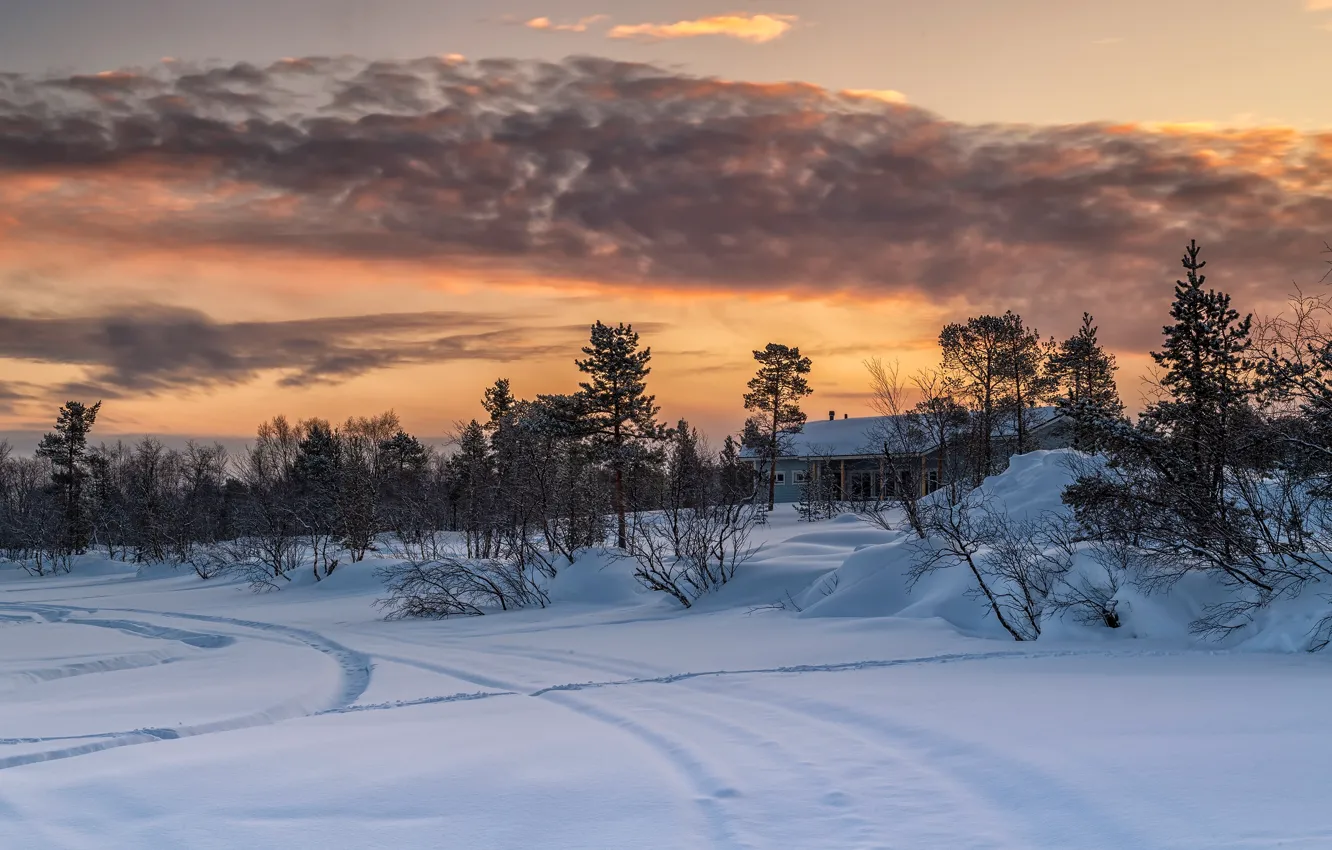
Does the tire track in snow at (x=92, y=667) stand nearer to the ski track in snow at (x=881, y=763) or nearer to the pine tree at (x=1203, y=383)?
the ski track in snow at (x=881, y=763)

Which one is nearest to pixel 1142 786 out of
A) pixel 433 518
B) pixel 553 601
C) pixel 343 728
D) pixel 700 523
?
pixel 343 728

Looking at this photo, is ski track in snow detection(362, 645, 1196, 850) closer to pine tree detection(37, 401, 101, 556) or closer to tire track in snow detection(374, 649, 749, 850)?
tire track in snow detection(374, 649, 749, 850)

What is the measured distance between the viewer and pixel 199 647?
20328 millimetres

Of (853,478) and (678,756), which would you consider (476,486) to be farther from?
Answer: (678,756)

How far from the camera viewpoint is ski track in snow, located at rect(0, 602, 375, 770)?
999 centimetres

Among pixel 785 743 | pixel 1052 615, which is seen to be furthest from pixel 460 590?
pixel 785 743

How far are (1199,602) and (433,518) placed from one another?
1204 inches

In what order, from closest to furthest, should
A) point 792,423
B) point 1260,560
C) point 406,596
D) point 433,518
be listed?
point 1260,560, point 406,596, point 433,518, point 792,423

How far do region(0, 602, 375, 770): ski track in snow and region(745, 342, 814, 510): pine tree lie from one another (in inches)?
1391

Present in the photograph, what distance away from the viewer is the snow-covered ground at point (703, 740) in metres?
6.72

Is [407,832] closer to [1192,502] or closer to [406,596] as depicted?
[1192,502]

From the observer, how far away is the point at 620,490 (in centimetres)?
4241

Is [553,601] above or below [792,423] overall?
below

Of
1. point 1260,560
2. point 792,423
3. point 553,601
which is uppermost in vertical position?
point 792,423
